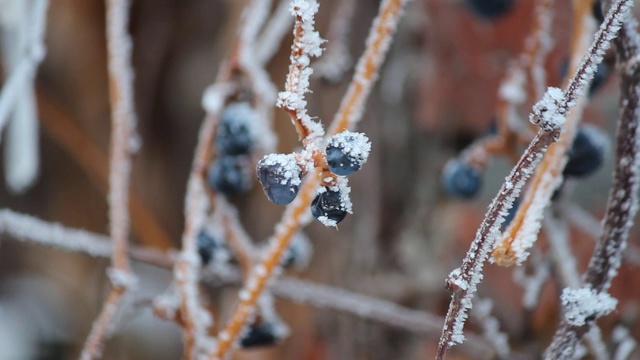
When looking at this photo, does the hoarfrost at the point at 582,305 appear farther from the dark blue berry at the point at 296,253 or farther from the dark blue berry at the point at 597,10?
the dark blue berry at the point at 296,253

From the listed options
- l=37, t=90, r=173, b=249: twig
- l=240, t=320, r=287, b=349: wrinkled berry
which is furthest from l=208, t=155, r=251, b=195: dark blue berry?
l=37, t=90, r=173, b=249: twig

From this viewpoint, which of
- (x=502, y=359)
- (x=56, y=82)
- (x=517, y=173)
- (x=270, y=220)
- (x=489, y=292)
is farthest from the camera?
(x=56, y=82)

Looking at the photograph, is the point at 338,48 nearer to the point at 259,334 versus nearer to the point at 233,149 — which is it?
the point at 233,149

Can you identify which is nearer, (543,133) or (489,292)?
(543,133)

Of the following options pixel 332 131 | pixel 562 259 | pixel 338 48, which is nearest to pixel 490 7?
pixel 338 48

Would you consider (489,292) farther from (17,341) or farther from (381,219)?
(17,341)

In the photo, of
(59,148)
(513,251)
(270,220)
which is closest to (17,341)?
(59,148)

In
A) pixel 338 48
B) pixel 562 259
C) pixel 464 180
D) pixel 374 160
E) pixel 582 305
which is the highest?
pixel 374 160
